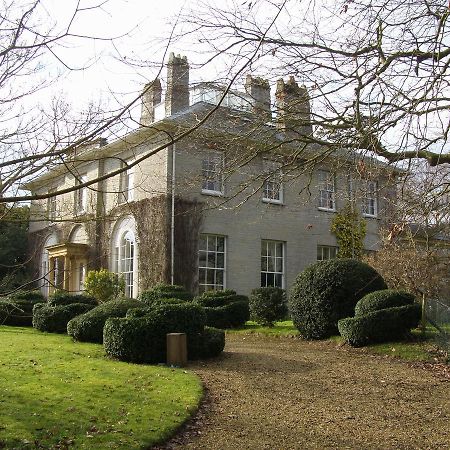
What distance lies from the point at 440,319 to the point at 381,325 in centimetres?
129

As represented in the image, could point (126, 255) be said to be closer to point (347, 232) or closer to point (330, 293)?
point (347, 232)

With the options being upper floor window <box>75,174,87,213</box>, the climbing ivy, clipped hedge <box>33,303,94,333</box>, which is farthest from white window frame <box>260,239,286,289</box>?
clipped hedge <box>33,303,94,333</box>

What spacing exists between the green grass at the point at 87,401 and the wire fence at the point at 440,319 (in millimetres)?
5528

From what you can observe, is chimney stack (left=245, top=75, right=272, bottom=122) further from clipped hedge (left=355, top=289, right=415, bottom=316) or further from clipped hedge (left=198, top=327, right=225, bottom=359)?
clipped hedge (left=355, top=289, right=415, bottom=316)

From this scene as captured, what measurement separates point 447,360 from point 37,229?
71.4ft

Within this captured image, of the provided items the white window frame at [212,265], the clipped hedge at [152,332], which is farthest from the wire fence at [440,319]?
the white window frame at [212,265]

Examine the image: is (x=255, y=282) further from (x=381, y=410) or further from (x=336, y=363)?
(x=381, y=410)

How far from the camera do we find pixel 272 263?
76.5 ft

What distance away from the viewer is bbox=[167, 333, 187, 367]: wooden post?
10352 millimetres

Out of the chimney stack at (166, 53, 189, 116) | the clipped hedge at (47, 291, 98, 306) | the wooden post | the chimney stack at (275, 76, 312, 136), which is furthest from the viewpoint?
the clipped hedge at (47, 291, 98, 306)

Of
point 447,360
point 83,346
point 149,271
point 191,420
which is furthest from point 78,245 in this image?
point 191,420

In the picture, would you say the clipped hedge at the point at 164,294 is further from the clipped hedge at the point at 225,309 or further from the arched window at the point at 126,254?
the arched window at the point at 126,254

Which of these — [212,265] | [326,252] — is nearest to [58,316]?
[212,265]

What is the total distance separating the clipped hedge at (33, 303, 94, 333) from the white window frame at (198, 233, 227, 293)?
570 cm
